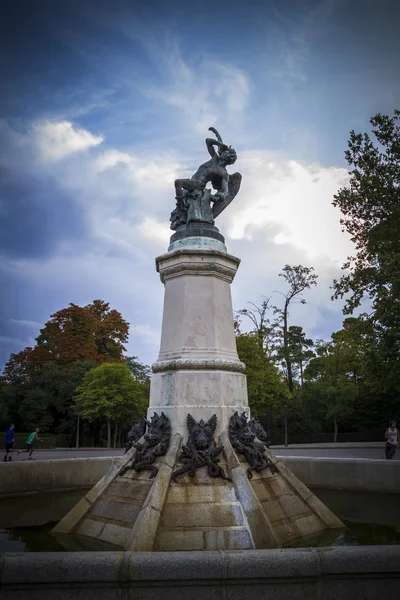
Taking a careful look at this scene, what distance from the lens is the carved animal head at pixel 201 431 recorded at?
249 inches

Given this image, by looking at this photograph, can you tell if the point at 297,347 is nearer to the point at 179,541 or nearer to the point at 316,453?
the point at 316,453

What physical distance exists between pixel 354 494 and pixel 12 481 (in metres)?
7.87

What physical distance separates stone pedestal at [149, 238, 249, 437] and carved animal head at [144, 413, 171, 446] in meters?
0.12

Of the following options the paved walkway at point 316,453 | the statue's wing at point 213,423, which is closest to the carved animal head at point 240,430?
the statue's wing at point 213,423

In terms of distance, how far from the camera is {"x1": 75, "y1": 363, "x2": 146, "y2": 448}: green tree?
36.6 m

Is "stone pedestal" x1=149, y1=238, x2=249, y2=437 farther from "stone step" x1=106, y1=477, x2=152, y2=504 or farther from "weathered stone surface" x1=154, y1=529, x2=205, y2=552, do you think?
"weathered stone surface" x1=154, y1=529, x2=205, y2=552

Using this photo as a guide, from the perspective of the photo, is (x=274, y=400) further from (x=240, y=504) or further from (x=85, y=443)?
(x=240, y=504)

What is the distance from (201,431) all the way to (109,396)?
3218cm

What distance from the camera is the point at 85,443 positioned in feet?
134

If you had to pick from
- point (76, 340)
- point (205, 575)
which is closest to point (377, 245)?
point (205, 575)

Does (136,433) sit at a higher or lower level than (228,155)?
lower

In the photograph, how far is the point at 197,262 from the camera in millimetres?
7906

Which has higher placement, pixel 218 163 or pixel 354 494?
pixel 218 163

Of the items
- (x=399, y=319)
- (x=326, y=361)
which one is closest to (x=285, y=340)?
(x=326, y=361)
